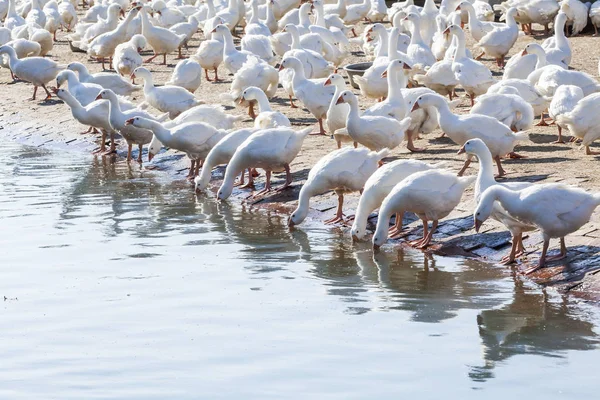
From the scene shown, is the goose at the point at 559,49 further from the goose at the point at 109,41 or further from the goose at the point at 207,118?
the goose at the point at 109,41

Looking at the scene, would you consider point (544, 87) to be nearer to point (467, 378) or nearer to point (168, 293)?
point (168, 293)

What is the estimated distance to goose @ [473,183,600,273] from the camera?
9328 mm

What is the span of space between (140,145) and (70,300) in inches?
269

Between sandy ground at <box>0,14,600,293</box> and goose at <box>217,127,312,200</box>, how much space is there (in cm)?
47

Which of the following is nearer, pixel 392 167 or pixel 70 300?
pixel 70 300

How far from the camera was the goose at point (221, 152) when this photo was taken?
1348 centimetres

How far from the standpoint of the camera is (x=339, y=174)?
1157cm

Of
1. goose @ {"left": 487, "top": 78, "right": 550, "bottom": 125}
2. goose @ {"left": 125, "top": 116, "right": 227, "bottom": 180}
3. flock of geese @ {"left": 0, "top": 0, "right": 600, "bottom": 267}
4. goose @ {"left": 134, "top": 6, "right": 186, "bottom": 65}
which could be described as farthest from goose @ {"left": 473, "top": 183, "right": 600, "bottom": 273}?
goose @ {"left": 134, "top": 6, "right": 186, "bottom": 65}

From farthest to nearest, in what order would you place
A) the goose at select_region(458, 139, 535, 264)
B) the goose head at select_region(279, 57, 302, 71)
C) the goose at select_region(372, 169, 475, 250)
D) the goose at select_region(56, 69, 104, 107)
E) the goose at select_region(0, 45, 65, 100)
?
the goose at select_region(0, 45, 65, 100), the goose at select_region(56, 69, 104, 107), the goose head at select_region(279, 57, 302, 71), the goose at select_region(372, 169, 475, 250), the goose at select_region(458, 139, 535, 264)

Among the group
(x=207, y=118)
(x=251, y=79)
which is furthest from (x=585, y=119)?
(x=251, y=79)

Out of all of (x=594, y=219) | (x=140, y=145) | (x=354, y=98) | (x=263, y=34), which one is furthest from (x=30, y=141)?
(x=594, y=219)

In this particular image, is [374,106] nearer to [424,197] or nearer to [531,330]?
[424,197]

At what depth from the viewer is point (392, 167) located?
11.1m

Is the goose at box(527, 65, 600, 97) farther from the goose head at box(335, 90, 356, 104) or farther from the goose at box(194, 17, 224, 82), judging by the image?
the goose at box(194, 17, 224, 82)
